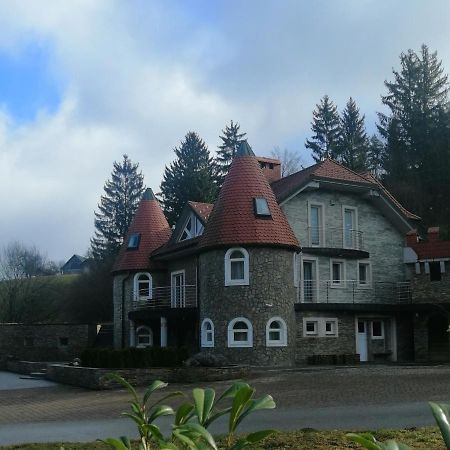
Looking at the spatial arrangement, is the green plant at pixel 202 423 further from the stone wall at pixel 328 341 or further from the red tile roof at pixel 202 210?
the red tile roof at pixel 202 210

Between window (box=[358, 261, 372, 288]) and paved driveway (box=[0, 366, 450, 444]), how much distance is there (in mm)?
9414

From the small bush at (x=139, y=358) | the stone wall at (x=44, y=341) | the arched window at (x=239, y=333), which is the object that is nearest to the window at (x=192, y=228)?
the arched window at (x=239, y=333)

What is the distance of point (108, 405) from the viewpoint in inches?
580

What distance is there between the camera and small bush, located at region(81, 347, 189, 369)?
20.6 m

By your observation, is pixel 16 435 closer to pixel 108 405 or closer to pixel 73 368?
pixel 108 405

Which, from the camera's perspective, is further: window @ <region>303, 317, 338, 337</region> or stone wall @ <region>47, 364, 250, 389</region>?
window @ <region>303, 317, 338, 337</region>

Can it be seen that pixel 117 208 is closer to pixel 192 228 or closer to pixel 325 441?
pixel 192 228

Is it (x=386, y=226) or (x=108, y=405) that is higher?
(x=386, y=226)

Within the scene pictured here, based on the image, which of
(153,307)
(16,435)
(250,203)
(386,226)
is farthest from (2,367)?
(16,435)

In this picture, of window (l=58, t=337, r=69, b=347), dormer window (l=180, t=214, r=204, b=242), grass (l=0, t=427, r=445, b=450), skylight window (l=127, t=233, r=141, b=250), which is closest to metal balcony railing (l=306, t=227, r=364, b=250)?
dormer window (l=180, t=214, r=204, b=242)

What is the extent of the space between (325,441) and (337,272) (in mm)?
21926

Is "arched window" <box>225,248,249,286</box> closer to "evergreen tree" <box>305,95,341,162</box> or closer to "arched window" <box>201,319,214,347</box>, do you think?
"arched window" <box>201,319,214,347</box>

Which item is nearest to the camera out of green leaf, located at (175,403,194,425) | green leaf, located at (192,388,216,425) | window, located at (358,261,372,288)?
green leaf, located at (192,388,216,425)

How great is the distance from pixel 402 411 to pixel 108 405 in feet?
21.1
